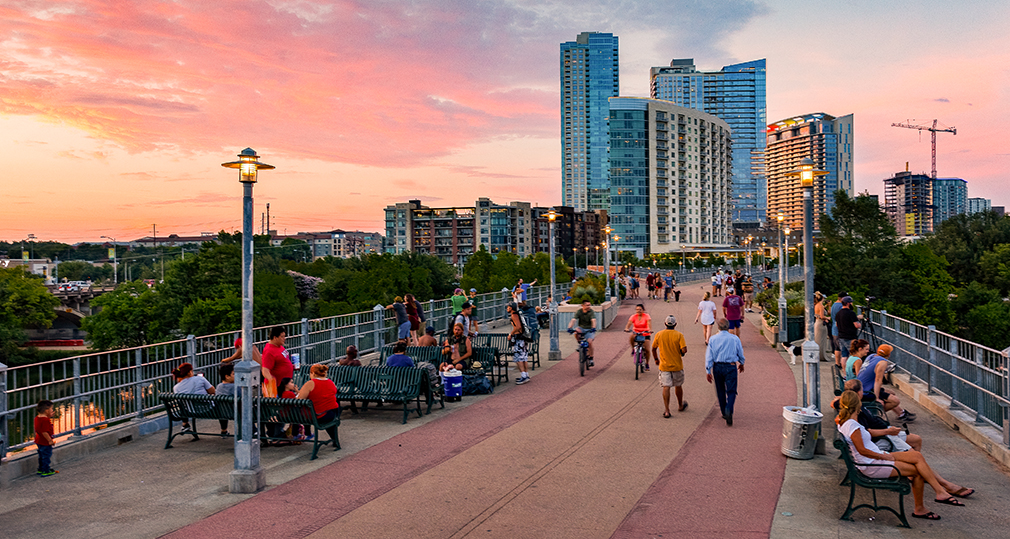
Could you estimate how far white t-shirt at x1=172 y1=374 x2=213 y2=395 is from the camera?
10.1 meters

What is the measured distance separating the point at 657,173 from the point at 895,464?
512 ft

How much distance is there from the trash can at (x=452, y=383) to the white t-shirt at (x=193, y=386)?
423 cm

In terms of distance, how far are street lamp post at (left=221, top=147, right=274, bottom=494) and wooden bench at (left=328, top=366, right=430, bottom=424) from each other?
318cm

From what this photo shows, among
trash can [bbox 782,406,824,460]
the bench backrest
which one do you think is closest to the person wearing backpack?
the bench backrest

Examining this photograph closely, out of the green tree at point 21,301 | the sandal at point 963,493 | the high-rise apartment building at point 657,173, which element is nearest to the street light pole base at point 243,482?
the sandal at point 963,493

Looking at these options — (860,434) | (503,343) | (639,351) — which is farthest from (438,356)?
(860,434)

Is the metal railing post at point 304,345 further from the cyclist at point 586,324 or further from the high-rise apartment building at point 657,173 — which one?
the high-rise apartment building at point 657,173

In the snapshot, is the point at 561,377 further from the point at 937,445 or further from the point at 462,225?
the point at 462,225

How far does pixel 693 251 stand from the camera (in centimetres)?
15975

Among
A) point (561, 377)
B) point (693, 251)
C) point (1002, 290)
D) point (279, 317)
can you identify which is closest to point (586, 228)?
point (693, 251)

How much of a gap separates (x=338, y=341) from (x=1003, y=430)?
1262 centimetres

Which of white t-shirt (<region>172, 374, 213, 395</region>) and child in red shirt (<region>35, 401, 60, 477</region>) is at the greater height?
white t-shirt (<region>172, 374, 213, 395</region>)

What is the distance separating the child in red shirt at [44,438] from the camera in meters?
8.43

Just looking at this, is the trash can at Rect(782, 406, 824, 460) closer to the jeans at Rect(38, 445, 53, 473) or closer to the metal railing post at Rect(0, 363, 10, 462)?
the jeans at Rect(38, 445, 53, 473)
